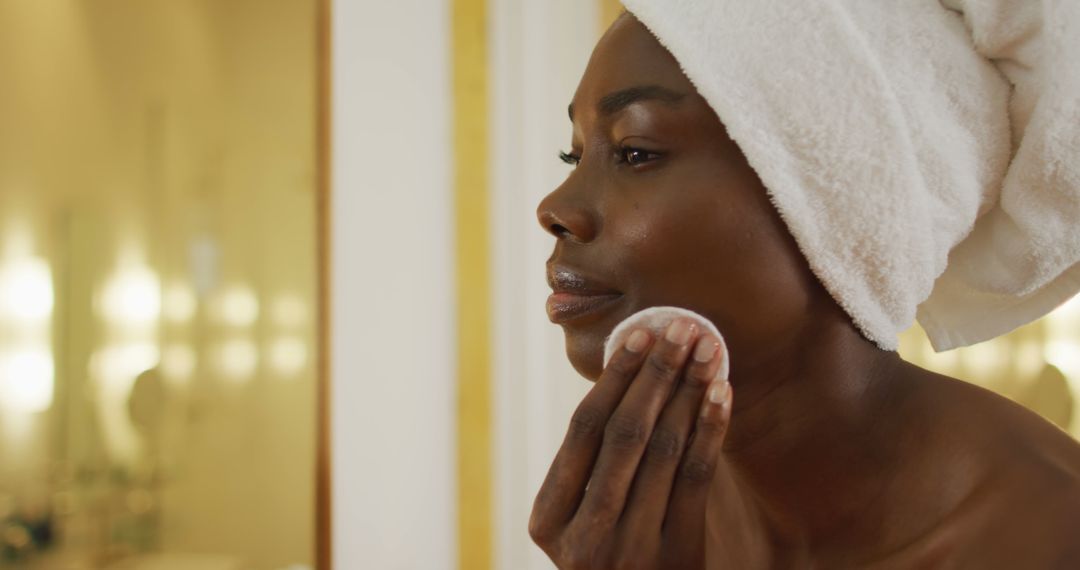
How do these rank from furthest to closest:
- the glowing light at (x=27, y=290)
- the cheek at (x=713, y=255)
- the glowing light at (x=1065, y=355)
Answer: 1. the glowing light at (x=1065, y=355)
2. the glowing light at (x=27, y=290)
3. the cheek at (x=713, y=255)

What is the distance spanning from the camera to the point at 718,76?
0.53m

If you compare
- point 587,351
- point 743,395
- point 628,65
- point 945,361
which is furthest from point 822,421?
point 945,361

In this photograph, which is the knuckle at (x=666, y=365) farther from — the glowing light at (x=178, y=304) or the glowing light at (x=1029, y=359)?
the glowing light at (x=1029, y=359)

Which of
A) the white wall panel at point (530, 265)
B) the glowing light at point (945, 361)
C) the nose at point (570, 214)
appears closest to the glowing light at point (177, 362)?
the white wall panel at point (530, 265)

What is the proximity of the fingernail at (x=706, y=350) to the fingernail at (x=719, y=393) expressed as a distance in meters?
0.02

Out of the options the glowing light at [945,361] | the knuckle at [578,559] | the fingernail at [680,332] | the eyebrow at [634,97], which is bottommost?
the knuckle at [578,559]

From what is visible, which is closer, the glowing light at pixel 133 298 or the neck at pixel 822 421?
the neck at pixel 822 421

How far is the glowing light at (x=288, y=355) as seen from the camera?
1.22m

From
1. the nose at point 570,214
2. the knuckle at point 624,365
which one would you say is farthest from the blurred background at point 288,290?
the knuckle at point 624,365

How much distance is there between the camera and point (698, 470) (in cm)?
44

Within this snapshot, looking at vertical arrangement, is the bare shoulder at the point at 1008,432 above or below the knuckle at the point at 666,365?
below

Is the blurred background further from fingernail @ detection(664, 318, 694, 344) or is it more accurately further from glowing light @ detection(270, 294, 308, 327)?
fingernail @ detection(664, 318, 694, 344)

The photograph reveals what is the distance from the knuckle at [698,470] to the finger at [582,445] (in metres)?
0.05

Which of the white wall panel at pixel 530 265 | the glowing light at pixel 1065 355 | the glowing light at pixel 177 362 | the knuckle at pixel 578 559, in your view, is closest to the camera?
the knuckle at pixel 578 559
